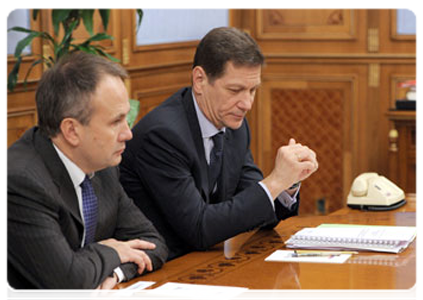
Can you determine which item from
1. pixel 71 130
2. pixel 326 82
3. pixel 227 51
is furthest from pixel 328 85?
pixel 71 130

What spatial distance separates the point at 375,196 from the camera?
335 centimetres

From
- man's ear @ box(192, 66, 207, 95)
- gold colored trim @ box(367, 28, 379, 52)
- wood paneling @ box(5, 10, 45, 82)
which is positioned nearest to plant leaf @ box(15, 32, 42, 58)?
wood paneling @ box(5, 10, 45, 82)

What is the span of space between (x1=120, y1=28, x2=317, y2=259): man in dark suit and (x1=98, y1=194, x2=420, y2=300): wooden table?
12cm

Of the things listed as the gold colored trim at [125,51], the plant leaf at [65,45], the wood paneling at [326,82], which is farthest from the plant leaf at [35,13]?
the wood paneling at [326,82]

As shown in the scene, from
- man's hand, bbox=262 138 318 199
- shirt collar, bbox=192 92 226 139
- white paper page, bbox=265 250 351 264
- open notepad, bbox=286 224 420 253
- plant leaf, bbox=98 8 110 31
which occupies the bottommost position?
white paper page, bbox=265 250 351 264

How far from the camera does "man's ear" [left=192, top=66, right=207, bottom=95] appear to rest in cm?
292

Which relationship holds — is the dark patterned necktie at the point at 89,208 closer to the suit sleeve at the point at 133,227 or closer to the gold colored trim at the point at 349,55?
the suit sleeve at the point at 133,227

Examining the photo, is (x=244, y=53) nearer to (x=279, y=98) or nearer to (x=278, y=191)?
(x=278, y=191)

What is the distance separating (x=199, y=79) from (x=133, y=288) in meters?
0.96

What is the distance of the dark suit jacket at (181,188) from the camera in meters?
2.72

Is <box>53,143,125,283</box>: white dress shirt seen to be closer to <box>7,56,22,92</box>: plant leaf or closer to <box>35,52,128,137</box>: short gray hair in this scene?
<box>35,52,128,137</box>: short gray hair

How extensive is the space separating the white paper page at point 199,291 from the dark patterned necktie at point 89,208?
0.29m

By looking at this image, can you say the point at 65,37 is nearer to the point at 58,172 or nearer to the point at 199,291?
the point at 58,172

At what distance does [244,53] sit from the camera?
112 inches
